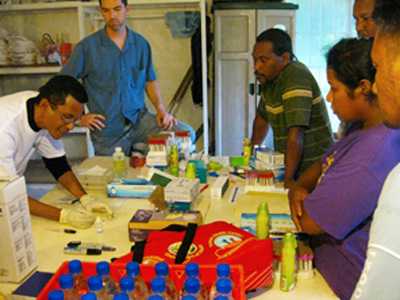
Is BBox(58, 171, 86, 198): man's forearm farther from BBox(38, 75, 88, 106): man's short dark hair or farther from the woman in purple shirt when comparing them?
the woman in purple shirt

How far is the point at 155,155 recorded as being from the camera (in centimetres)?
216

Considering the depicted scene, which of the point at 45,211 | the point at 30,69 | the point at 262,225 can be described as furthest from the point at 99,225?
the point at 30,69

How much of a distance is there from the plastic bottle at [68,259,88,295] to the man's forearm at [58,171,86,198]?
929mm

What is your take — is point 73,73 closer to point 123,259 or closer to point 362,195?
point 123,259

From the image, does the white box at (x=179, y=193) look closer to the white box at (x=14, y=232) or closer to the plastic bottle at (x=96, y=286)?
the white box at (x=14, y=232)

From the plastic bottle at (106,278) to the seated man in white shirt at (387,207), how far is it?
50 centimetres

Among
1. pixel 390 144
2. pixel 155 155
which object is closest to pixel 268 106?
pixel 155 155

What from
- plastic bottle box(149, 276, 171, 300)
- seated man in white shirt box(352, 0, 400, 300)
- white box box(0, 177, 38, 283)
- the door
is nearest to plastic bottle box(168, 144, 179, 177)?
white box box(0, 177, 38, 283)

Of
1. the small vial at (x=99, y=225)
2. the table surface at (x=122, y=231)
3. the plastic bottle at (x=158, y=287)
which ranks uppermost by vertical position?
the plastic bottle at (x=158, y=287)

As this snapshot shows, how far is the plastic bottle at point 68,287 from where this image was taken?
903 millimetres

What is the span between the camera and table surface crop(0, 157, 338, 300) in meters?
1.19

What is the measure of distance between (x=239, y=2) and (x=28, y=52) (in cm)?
181

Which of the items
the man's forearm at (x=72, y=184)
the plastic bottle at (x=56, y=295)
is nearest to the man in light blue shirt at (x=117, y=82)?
the man's forearm at (x=72, y=184)

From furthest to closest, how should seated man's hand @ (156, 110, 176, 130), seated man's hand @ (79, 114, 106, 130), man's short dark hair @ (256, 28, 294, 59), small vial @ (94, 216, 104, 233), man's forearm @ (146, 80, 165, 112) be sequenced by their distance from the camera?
man's forearm @ (146, 80, 165, 112) < seated man's hand @ (156, 110, 176, 130) < seated man's hand @ (79, 114, 106, 130) < man's short dark hair @ (256, 28, 294, 59) < small vial @ (94, 216, 104, 233)
